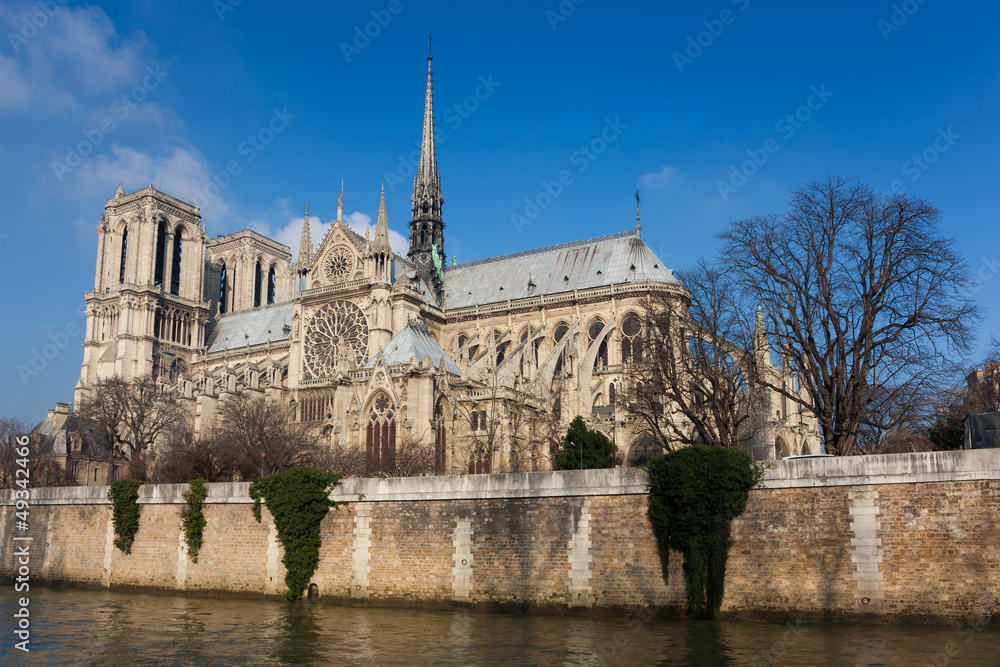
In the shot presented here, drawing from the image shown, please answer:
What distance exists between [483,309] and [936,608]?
4163 centimetres

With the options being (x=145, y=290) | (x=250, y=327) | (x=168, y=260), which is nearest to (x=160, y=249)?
(x=168, y=260)

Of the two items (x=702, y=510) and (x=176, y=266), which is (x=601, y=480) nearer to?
(x=702, y=510)

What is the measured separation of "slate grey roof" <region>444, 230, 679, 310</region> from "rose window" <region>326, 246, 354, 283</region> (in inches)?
333

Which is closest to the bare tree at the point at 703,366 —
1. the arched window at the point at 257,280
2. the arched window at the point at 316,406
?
the arched window at the point at 316,406

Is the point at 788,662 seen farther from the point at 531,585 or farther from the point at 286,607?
the point at 286,607

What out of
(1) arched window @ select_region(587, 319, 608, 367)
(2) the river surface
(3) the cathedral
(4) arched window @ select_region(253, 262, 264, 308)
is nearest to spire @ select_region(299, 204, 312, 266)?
(3) the cathedral

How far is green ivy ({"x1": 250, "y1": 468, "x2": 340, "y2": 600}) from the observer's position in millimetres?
25469

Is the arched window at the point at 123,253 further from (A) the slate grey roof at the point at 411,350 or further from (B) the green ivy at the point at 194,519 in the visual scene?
(B) the green ivy at the point at 194,519

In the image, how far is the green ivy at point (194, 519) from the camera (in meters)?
27.9

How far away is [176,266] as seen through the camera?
78.9 meters

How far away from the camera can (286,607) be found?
24625mm

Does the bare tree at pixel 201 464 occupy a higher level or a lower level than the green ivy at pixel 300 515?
higher

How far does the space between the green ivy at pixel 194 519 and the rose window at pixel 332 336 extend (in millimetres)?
24689

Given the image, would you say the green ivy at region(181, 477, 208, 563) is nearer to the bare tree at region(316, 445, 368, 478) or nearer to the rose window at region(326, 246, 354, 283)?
the bare tree at region(316, 445, 368, 478)
